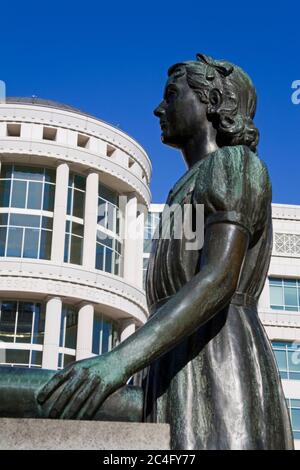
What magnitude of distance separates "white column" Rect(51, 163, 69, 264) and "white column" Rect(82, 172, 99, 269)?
4.38 feet

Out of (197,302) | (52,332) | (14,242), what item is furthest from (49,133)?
(197,302)

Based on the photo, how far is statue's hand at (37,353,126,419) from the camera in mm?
2084

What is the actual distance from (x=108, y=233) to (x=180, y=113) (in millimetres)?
43804

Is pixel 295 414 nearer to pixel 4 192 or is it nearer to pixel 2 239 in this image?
pixel 2 239

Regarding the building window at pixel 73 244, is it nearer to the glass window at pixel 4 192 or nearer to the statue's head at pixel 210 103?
the glass window at pixel 4 192

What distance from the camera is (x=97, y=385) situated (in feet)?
6.94

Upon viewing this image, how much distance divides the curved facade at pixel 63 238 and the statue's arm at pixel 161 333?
125ft

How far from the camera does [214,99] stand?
9.61ft

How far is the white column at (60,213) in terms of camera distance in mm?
42844

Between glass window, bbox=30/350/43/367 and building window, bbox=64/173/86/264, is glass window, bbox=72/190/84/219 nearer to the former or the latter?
building window, bbox=64/173/86/264
